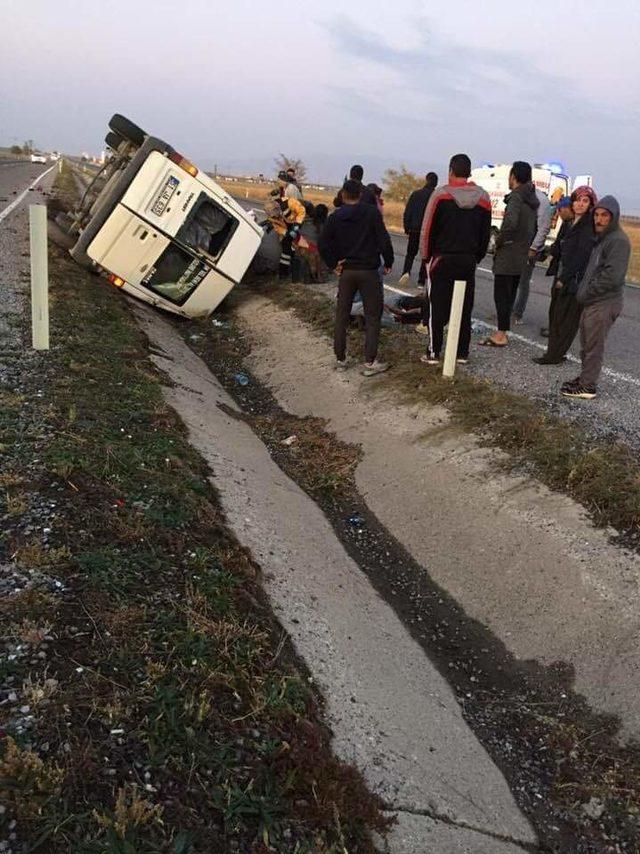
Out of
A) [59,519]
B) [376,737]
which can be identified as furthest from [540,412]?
[59,519]

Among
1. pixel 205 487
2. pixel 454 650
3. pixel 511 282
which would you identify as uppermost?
pixel 511 282

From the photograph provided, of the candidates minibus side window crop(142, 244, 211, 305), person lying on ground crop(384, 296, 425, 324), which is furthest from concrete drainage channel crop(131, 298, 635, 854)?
minibus side window crop(142, 244, 211, 305)

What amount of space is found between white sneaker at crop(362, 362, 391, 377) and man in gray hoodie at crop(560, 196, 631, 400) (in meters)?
2.17

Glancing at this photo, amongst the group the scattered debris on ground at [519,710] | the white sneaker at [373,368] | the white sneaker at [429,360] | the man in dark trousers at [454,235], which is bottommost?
the scattered debris on ground at [519,710]

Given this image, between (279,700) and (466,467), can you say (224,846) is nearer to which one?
(279,700)

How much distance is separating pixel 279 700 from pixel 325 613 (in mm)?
1066

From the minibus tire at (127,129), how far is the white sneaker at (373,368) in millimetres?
5789

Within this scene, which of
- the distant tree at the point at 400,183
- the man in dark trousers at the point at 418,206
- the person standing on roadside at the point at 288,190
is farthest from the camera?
the distant tree at the point at 400,183

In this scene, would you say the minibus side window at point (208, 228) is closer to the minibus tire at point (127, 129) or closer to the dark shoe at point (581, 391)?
the minibus tire at point (127, 129)

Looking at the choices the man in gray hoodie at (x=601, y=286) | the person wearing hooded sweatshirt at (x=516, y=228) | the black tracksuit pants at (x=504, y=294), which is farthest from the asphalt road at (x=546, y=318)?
the man in gray hoodie at (x=601, y=286)

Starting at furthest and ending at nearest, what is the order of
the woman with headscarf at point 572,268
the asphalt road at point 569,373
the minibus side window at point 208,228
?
the minibus side window at point 208,228, the woman with headscarf at point 572,268, the asphalt road at point 569,373

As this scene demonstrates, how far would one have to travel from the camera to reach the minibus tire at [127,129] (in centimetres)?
1066

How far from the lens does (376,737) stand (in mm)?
3041

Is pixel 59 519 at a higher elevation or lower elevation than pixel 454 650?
higher
